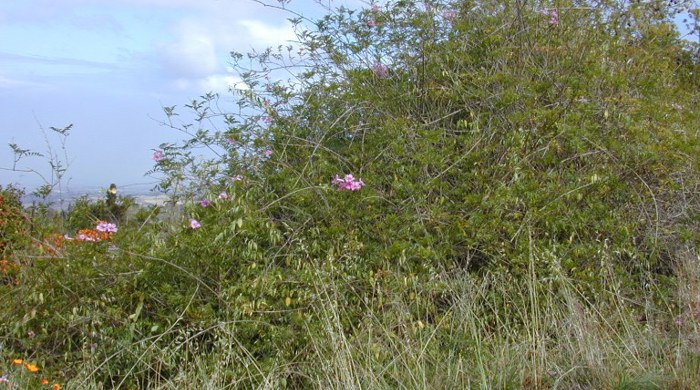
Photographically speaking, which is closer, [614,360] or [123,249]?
[614,360]

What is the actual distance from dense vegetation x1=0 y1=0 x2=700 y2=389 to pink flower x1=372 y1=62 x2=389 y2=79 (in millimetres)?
17

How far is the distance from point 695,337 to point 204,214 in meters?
2.70

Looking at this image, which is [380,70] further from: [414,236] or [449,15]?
[414,236]

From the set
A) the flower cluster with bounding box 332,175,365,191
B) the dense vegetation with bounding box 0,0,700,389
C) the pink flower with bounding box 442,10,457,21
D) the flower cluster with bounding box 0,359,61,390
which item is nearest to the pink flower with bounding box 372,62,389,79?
the dense vegetation with bounding box 0,0,700,389

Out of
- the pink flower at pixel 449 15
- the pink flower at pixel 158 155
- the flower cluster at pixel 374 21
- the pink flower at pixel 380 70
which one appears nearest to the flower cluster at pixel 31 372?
the pink flower at pixel 158 155

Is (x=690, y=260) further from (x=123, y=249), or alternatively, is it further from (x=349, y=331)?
(x=123, y=249)

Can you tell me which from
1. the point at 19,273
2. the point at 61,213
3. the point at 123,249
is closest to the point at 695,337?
the point at 123,249

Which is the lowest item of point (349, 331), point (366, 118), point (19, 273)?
point (349, 331)

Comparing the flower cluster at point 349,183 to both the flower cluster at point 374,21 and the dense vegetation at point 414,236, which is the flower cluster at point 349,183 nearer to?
the dense vegetation at point 414,236

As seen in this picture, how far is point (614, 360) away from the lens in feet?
11.2

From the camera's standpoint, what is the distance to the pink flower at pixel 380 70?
5.49 meters

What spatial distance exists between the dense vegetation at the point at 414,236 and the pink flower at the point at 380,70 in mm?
17

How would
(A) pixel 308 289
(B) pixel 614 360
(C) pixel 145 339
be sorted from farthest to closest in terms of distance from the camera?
(A) pixel 308 289, (C) pixel 145 339, (B) pixel 614 360

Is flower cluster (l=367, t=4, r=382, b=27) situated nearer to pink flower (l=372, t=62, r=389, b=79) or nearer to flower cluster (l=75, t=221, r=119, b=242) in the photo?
pink flower (l=372, t=62, r=389, b=79)
